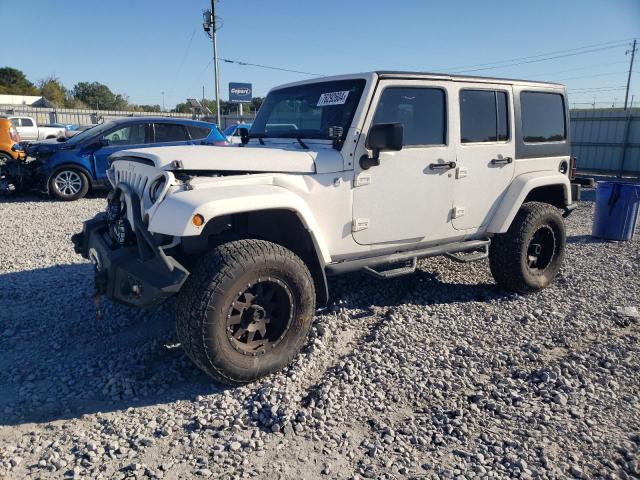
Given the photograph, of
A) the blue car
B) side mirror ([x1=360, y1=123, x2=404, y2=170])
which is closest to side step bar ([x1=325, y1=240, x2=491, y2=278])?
side mirror ([x1=360, y1=123, x2=404, y2=170])

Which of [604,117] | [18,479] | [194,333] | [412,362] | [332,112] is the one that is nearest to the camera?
[18,479]

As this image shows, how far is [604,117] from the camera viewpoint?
16.7 metres

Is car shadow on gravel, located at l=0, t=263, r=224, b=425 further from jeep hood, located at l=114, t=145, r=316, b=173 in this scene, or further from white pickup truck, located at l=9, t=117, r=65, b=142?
white pickup truck, located at l=9, t=117, r=65, b=142

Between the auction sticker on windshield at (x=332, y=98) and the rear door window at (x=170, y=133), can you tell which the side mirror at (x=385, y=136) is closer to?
the auction sticker on windshield at (x=332, y=98)

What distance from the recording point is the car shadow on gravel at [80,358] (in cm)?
300

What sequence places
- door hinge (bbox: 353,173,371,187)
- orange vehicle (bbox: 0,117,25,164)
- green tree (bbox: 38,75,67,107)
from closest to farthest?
door hinge (bbox: 353,173,371,187) → orange vehicle (bbox: 0,117,25,164) → green tree (bbox: 38,75,67,107)

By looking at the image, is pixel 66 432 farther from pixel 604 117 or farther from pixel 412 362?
pixel 604 117

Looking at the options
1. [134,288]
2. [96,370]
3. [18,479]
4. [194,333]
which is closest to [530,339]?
[194,333]

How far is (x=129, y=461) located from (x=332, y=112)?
276 centimetres

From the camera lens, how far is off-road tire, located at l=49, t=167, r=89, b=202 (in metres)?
9.56

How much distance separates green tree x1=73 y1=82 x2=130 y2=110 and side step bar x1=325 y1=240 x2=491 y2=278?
67099mm

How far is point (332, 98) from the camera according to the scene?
3.89 meters

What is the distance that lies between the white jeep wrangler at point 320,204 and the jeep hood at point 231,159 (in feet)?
0.04

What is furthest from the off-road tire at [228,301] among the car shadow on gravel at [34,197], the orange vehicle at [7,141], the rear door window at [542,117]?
the orange vehicle at [7,141]
